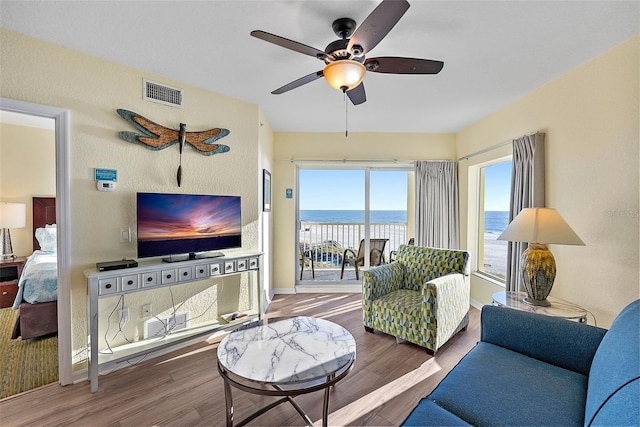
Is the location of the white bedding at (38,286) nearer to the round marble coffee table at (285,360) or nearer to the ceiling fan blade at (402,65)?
the round marble coffee table at (285,360)

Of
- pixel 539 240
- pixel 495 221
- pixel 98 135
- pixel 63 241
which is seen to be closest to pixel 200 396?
pixel 63 241

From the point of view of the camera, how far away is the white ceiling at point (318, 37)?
1.59 metres

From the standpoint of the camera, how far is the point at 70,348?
6.70 ft

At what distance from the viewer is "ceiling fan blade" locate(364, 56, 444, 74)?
5.16 feet

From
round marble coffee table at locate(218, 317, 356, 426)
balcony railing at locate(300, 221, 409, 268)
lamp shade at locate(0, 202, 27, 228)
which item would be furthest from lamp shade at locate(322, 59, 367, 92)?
lamp shade at locate(0, 202, 27, 228)

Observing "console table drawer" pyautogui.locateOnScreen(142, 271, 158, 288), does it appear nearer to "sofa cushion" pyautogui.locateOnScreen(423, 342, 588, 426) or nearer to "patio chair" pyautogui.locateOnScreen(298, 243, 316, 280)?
"sofa cushion" pyautogui.locateOnScreen(423, 342, 588, 426)

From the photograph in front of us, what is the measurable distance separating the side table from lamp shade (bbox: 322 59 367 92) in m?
1.91

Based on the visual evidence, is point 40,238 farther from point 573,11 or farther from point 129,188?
point 573,11

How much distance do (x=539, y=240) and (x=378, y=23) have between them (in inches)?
71.7

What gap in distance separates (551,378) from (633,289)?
111 cm

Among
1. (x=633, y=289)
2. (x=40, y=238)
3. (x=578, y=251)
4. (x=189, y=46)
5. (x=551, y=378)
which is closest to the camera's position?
(x=551, y=378)

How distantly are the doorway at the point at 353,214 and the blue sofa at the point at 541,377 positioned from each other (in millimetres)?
2604

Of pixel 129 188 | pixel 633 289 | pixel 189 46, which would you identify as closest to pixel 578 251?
pixel 633 289

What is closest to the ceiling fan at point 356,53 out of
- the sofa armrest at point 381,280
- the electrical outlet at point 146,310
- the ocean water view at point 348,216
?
the sofa armrest at point 381,280
